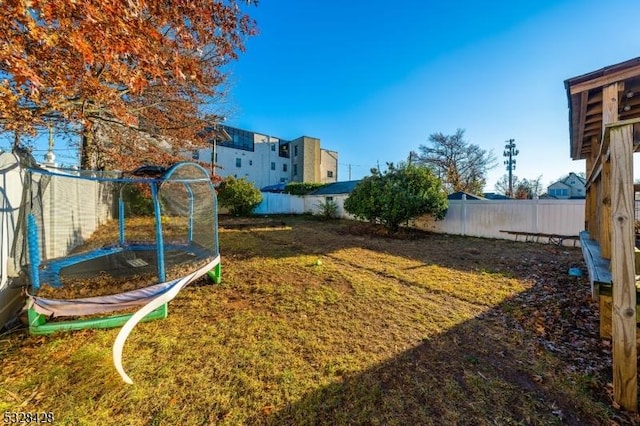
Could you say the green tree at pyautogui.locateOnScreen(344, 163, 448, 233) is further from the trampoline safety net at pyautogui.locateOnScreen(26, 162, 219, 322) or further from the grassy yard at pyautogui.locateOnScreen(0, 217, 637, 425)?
the trampoline safety net at pyautogui.locateOnScreen(26, 162, 219, 322)

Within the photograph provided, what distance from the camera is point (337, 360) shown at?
238cm

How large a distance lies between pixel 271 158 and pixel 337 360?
30.4 metres

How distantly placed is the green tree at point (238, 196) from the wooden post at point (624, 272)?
15002 millimetres

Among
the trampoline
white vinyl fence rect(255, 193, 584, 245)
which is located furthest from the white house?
the trampoline

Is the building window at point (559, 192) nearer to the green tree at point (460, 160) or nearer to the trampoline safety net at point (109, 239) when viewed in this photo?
the green tree at point (460, 160)

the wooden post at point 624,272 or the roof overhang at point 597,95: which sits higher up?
the roof overhang at point 597,95

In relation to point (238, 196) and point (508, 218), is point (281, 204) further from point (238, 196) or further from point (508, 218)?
point (508, 218)

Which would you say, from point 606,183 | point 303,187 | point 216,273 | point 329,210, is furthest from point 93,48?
point 303,187

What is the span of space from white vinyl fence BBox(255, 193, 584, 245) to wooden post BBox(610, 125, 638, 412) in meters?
7.79

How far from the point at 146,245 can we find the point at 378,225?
909cm

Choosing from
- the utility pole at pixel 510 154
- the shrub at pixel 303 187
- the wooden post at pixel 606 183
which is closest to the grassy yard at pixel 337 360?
the wooden post at pixel 606 183

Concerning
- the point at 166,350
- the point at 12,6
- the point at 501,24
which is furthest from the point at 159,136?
the point at 501,24

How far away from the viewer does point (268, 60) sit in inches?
365

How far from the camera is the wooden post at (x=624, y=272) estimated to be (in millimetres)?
1724
